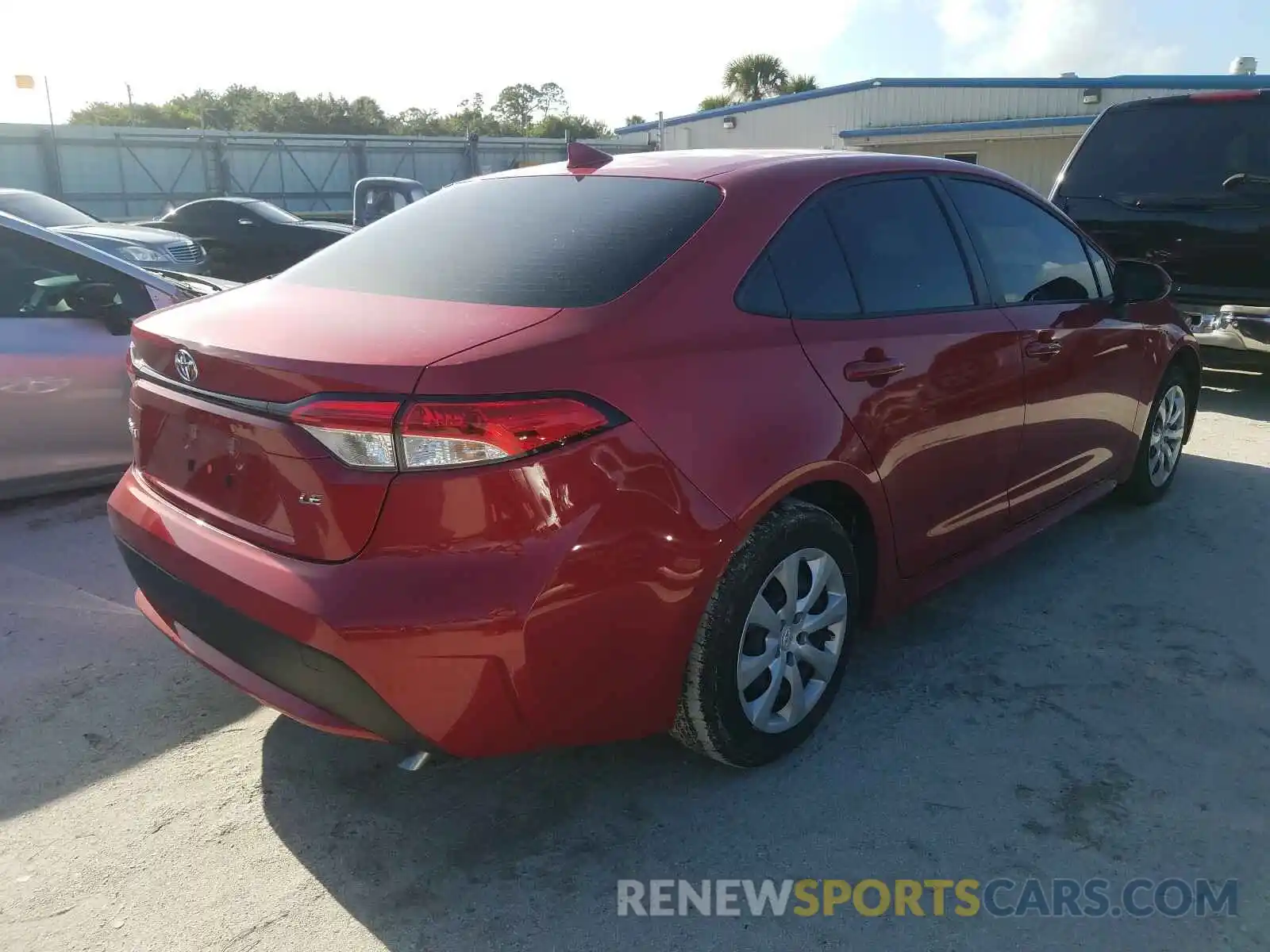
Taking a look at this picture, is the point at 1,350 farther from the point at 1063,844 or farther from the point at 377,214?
the point at 377,214

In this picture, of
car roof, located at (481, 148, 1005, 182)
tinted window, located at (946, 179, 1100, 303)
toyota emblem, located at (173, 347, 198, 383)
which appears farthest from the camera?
tinted window, located at (946, 179, 1100, 303)

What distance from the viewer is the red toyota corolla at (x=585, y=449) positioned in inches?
83.8

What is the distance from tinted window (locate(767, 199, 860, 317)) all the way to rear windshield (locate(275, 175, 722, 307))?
0.24 m

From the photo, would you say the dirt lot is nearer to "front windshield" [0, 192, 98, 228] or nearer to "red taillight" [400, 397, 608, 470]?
"red taillight" [400, 397, 608, 470]

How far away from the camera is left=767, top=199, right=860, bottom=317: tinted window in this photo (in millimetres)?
2777

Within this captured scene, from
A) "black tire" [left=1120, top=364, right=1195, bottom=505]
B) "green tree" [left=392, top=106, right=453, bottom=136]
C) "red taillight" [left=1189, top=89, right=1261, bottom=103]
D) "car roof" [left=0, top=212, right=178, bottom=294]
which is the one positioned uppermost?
"green tree" [left=392, top=106, right=453, bottom=136]

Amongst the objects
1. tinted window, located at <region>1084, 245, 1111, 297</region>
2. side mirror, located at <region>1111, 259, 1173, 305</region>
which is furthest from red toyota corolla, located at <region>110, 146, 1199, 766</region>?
side mirror, located at <region>1111, 259, 1173, 305</region>

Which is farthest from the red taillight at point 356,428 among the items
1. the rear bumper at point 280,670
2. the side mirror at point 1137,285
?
the side mirror at point 1137,285

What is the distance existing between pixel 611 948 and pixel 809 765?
886 mm

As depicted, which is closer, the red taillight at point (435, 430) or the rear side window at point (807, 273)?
the red taillight at point (435, 430)

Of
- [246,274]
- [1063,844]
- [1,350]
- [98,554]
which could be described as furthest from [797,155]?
[246,274]

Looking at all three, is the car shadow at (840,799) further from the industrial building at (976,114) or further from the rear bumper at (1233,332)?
the industrial building at (976,114)

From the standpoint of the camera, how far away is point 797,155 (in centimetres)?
317

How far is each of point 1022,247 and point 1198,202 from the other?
12.8 ft
